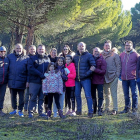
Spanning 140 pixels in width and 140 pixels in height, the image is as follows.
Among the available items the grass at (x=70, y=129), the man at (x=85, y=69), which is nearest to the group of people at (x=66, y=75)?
the man at (x=85, y=69)

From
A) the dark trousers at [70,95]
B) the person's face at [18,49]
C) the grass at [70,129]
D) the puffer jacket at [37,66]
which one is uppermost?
the person's face at [18,49]

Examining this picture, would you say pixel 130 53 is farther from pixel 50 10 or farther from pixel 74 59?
pixel 50 10

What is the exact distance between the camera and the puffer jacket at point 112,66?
6.49m

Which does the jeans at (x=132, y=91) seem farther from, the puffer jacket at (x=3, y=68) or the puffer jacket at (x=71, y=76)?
the puffer jacket at (x=3, y=68)

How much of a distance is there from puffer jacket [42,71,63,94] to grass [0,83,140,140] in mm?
686

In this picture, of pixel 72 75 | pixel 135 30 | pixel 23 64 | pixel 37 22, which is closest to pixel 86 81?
pixel 72 75

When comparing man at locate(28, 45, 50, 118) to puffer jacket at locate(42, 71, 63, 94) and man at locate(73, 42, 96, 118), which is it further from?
man at locate(73, 42, 96, 118)

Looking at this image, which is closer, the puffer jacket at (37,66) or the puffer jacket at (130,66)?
the puffer jacket at (37,66)

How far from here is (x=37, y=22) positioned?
12656 millimetres

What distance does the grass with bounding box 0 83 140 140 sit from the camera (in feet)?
13.9

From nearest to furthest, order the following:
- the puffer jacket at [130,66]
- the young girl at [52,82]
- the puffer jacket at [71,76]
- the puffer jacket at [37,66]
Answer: the young girl at [52,82], the puffer jacket at [37,66], the puffer jacket at [71,76], the puffer jacket at [130,66]

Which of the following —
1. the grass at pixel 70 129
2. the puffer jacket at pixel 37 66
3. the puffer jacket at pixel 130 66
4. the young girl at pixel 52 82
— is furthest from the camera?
the puffer jacket at pixel 130 66

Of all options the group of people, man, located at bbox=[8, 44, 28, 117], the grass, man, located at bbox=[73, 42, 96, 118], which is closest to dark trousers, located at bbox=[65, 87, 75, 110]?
the group of people

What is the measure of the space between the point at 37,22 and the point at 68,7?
205 cm
